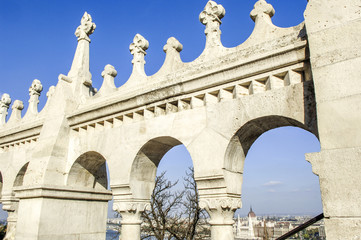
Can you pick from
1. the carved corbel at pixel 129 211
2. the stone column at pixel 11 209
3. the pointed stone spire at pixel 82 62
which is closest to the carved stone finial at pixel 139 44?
the pointed stone spire at pixel 82 62

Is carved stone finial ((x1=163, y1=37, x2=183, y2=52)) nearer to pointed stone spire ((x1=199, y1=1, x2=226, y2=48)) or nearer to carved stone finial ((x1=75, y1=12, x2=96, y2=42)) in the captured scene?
pointed stone spire ((x1=199, y1=1, x2=226, y2=48))

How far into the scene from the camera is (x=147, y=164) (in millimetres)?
6113

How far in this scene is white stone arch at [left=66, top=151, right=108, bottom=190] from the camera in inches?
273

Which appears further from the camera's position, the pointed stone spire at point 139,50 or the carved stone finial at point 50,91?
the carved stone finial at point 50,91

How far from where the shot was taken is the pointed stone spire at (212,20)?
561 centimetres

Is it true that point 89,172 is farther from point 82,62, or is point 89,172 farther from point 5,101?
point 5,101

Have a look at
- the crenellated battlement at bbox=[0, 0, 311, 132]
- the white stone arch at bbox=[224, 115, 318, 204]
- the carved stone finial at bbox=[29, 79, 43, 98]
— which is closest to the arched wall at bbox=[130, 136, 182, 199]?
the crenellated battlement at bbox=[0, 0, 311, 132]

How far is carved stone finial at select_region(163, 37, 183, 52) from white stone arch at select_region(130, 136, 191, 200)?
1728 mm

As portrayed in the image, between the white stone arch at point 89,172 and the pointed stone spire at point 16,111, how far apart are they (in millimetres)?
3744

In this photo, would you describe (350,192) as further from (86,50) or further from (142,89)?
(86,50)

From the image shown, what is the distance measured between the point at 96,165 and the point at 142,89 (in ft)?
7.59

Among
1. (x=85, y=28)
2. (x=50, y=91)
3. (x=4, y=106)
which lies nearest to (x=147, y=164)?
(x=85, y=28)

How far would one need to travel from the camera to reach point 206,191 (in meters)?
4.88

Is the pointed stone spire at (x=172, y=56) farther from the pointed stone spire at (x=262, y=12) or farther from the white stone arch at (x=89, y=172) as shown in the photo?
the white stone arch at (x=89, y=172)
